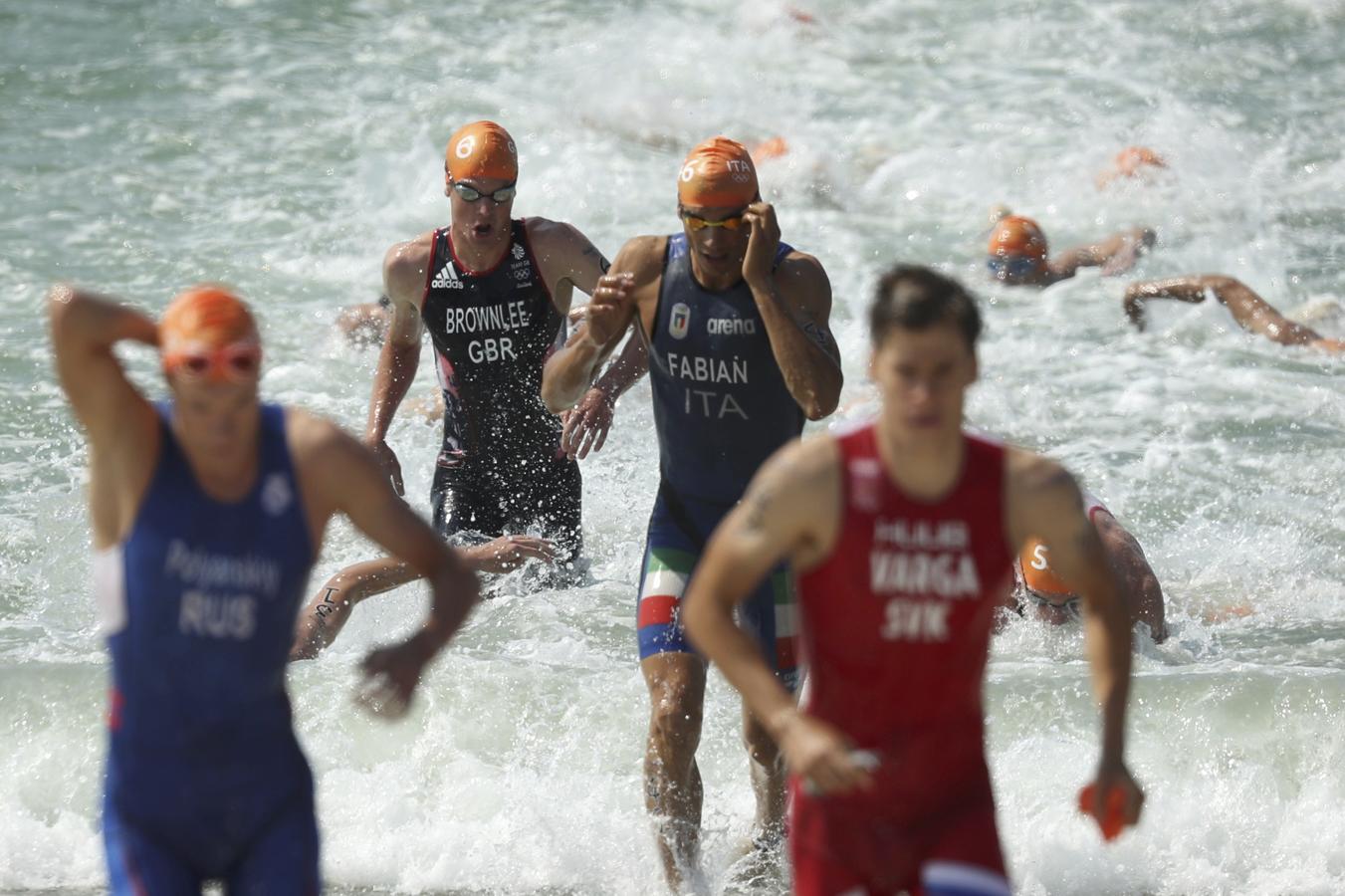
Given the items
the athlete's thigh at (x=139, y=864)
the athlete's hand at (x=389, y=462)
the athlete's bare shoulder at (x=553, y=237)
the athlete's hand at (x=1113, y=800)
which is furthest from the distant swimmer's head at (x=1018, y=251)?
the athlete's thigh at (x=139, y=864)

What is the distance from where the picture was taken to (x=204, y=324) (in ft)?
11.7

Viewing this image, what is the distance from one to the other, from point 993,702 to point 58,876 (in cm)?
360

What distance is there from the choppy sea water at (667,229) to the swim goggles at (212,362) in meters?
3.03

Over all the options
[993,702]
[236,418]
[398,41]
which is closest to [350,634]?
[993,702]

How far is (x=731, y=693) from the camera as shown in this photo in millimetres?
7637

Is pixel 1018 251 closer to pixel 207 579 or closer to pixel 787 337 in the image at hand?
pixel 787 337

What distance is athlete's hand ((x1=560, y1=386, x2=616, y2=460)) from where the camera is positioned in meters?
6.19

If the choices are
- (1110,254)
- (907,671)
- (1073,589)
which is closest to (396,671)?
(907,671)

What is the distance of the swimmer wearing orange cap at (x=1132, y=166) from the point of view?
15.9 m

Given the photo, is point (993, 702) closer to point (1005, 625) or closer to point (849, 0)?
point (1005, 625)

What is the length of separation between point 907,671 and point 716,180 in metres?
2.24

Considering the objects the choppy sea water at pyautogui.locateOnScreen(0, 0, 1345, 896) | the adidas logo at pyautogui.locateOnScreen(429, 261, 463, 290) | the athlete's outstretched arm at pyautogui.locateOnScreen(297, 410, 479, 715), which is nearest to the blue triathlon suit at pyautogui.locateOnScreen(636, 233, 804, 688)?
the choppy sea water at pyautogui.locateOnScreen(0, 0, 1345, 896)

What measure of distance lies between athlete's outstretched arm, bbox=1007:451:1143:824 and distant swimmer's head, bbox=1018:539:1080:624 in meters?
4.03

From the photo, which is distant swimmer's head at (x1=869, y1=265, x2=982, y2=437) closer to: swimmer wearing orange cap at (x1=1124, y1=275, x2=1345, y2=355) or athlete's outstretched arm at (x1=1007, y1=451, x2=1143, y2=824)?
athlete's outstretched arm at (x1=1007, y1=451, x2=1143, y2=824)
